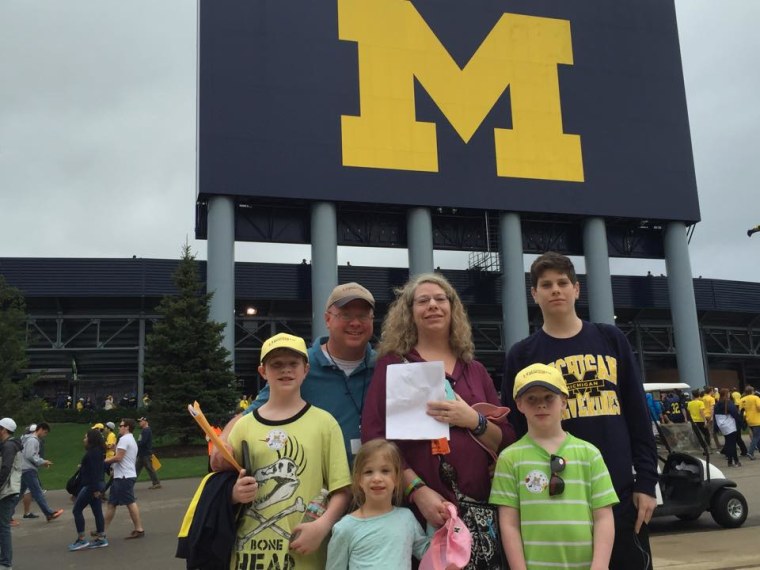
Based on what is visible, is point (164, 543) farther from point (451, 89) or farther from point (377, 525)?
point (451, 89)

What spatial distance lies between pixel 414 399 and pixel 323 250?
2378cm

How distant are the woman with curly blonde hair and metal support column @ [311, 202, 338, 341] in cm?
2262

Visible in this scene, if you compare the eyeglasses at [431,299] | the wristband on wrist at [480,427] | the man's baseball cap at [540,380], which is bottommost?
the wristband on wrist at [480,427]

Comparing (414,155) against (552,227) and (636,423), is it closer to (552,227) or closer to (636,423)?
(552,227)

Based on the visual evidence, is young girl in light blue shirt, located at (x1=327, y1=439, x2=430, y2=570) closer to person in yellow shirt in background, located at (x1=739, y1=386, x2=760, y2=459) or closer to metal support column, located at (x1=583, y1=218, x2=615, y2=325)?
person in yellow shirt in background, located at (x1=739, y1=386, x2=760, y2=459)

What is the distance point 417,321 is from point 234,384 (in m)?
19.3

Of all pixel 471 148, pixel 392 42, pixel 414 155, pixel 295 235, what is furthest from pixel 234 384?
pixel 392 42

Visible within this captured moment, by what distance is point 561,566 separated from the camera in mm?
2742

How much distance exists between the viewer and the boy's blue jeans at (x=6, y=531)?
303 inches

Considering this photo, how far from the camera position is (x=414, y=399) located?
115 inches

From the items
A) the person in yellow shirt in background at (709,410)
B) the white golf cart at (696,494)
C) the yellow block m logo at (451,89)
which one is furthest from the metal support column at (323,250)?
the white golf cart at (696,494)

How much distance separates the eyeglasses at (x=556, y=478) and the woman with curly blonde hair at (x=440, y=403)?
1.00 ft

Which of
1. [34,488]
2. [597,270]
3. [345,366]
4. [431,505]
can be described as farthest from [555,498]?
[597,270]

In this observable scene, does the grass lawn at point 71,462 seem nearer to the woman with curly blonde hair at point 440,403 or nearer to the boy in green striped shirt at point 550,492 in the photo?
the woman with curly blonde hair at point 440,403
